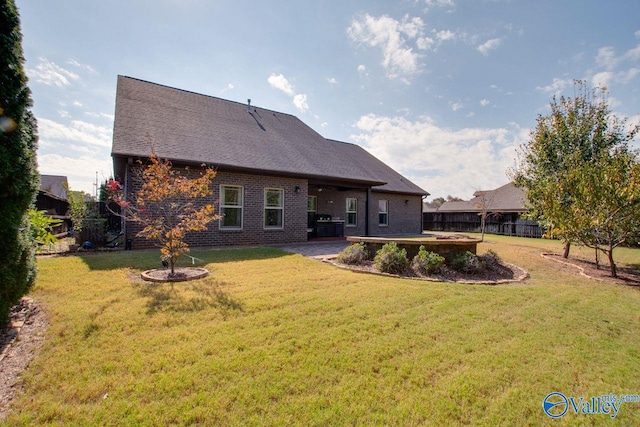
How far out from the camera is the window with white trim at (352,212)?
15821 millimetres

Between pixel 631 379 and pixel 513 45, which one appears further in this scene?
pixel 513 45

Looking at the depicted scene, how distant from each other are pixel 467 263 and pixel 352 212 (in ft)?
30.8

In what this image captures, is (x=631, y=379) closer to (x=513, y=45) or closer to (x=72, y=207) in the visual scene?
(x=513, y=45)

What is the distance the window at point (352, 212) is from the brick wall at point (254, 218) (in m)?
4.37

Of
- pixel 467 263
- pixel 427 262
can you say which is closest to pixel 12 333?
pixel 427 262

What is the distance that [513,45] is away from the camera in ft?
33.1

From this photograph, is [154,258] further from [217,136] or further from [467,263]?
[467,263]

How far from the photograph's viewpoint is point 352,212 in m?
16.0

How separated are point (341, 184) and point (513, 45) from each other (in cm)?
809

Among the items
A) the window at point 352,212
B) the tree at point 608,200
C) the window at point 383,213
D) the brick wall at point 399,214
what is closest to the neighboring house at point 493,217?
the brick wall at point 399,214

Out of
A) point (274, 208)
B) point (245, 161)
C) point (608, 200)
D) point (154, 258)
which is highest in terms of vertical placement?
point (245, 161)

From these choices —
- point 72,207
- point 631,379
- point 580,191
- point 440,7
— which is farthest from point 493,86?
point 72,207

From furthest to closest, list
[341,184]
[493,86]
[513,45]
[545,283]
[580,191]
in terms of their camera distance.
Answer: [341,184] < [493,86] < [513,45] < [580,191] < [545,283]

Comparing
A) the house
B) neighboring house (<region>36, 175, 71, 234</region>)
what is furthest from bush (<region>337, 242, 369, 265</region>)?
neighboring house (<region>36, 175, 71, 234</region>)
